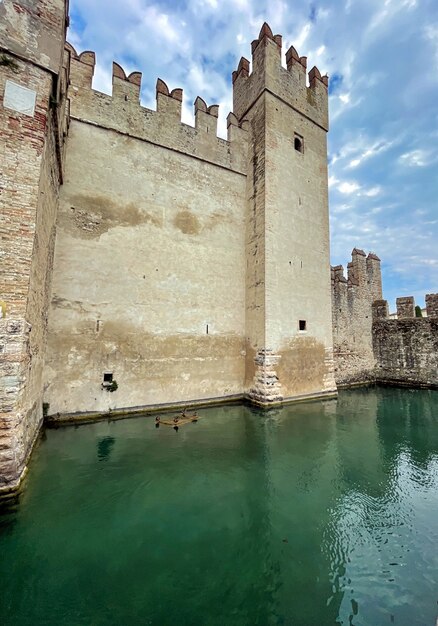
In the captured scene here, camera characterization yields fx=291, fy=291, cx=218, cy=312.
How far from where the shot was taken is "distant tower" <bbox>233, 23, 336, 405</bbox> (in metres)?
9.02

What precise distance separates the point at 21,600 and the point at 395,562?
3130 mm

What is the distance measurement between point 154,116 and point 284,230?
5107 millimetres

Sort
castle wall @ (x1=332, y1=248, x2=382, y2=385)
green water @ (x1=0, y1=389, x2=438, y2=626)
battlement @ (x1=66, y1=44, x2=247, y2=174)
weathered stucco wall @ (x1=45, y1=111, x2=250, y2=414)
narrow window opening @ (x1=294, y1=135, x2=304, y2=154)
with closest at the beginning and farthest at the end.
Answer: green water @ (x1=0, y1=389, x2=438, y2=626)
weathered stucco wall @ (x1=45, y1=111, x2=250, y2=414)
battlement @ (x1=66, y1=44, x2=247, y2=174)
narrow window opening @ (x1=294, y1=135, x2=304, y2=154)
castle wall @ (x1=332, y1=248, x2=382, y2=385)

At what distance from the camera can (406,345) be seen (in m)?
12.5

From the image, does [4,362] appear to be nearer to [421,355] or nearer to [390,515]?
[390,515]

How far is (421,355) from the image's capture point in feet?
39.6

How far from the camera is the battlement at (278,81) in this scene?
9.41 m

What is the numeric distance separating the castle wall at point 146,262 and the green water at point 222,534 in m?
2.12

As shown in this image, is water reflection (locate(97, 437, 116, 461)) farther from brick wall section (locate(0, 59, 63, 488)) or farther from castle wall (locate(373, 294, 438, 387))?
castle wall (locate(373, 294, 438, 387))

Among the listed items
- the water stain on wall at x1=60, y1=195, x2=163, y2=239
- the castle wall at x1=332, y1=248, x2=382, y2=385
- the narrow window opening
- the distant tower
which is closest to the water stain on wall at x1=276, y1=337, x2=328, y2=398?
the distant tower

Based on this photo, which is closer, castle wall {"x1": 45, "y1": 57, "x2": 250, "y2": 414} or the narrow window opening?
castle wall {"x1": 45, "y1": 57, "x2": 250, "y2": 414}

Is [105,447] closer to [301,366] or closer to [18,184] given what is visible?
[18,184]

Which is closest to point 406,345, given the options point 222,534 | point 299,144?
point 299,144

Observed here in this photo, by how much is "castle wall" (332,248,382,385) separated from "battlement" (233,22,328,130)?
19.6 feet
